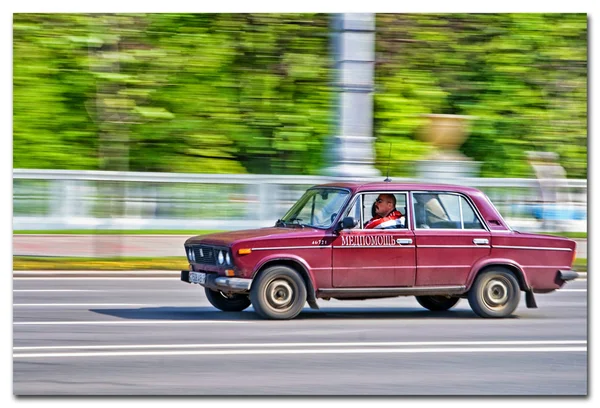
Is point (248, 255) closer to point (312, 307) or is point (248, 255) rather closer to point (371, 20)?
point (312, 307)

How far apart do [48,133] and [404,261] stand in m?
4.47

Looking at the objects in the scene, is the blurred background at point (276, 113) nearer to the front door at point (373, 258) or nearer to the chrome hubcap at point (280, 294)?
the front door at point (373, 258)

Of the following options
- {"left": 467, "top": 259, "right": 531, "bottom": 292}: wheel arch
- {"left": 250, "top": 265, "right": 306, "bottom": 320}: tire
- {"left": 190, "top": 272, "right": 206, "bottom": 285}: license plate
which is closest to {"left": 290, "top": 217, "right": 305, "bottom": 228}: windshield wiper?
{"left": 250, "top": 265, "right": 306, "bottom": 320}: tire

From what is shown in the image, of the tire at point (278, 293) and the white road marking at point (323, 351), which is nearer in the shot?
the white road marking at point (323, 351)

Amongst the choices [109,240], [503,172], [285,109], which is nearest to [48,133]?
[109,240]

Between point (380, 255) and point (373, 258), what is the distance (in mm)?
81

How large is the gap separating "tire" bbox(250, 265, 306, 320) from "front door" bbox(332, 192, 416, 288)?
1.34 feet

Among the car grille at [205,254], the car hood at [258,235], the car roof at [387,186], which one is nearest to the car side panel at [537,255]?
the car roof at [387,186]

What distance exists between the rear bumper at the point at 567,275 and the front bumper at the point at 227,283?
3.43 meters

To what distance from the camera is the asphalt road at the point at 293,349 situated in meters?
8.70

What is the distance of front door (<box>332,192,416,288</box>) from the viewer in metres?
10.9

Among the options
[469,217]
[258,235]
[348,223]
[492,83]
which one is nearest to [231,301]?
[258,235]

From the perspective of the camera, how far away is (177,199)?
15.0 meters

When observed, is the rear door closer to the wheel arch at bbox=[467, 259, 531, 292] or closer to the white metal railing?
the wheel arch at bbox=[467, 259, 531, 292]
